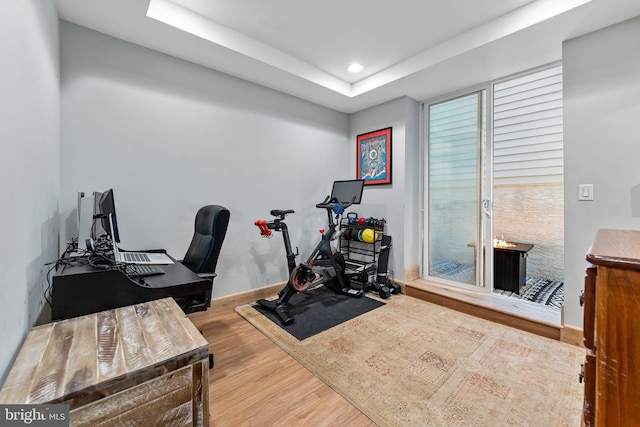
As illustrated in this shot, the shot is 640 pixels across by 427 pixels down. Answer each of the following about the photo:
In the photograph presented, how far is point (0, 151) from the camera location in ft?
2.88

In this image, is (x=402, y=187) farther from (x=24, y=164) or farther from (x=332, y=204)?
(x=24, y=164)

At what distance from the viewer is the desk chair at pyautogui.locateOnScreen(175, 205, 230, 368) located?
1.80 metres

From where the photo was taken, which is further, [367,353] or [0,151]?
[367,353]

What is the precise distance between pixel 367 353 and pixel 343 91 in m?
2.91

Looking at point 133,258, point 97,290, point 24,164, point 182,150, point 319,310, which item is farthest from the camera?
point 319,310

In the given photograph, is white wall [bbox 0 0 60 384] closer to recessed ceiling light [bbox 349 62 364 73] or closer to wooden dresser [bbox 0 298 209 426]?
wooden dresser [bbox 0 298 209 426]

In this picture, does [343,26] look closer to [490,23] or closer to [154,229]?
[490,23]

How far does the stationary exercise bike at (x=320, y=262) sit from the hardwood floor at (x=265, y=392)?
51 centimetres

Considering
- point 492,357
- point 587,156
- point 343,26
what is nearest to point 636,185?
point 587,156

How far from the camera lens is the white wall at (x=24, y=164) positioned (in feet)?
3.05

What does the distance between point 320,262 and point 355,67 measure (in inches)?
88.2

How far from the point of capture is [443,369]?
187 centimetres

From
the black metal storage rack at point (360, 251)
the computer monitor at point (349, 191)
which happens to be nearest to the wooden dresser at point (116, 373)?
the computer monitor at point (349, 191)

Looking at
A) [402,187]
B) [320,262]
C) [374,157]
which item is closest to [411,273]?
[402,187]
